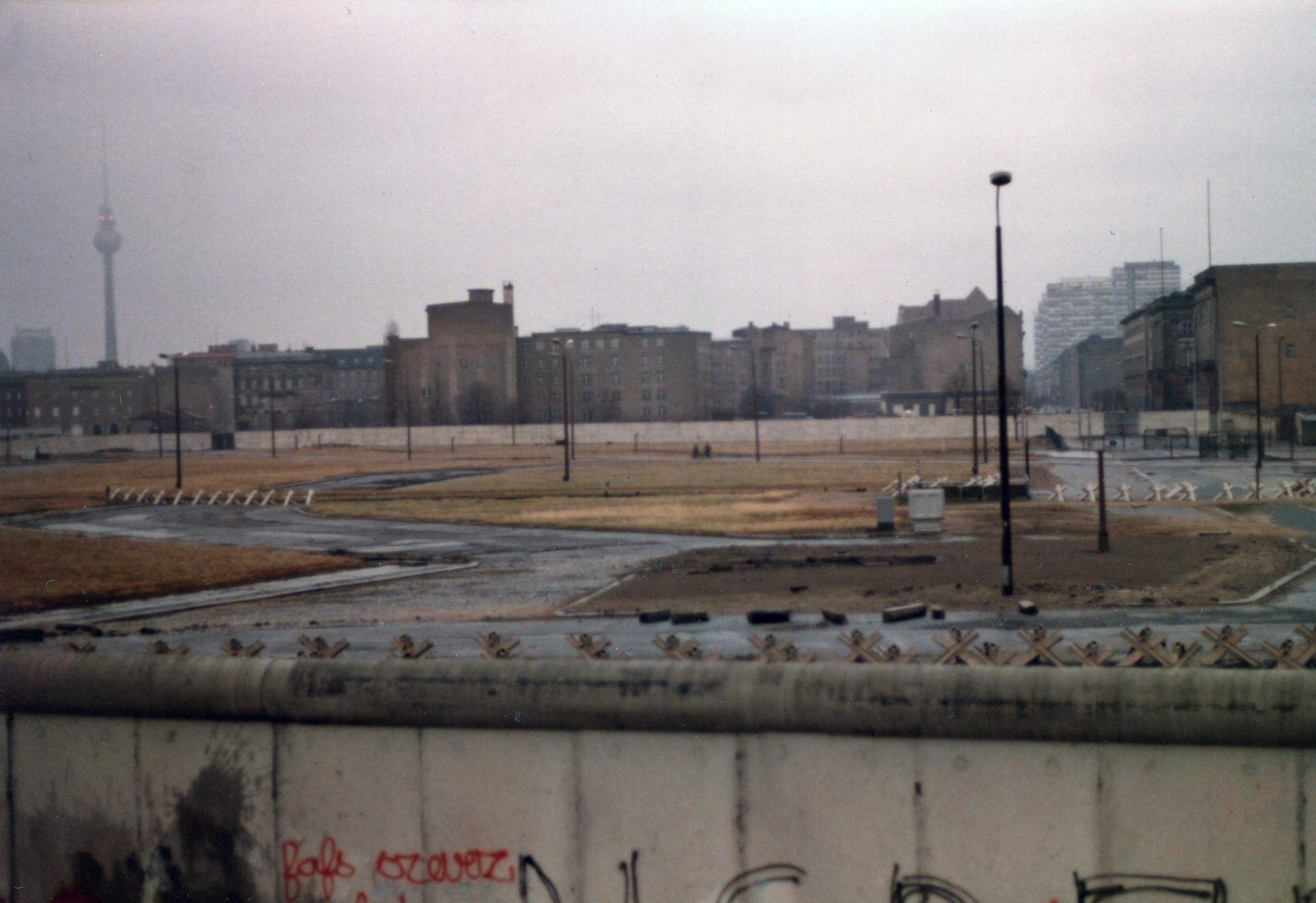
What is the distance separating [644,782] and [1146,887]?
147 inches

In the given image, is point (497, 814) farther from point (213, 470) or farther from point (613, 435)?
point (613, 435)

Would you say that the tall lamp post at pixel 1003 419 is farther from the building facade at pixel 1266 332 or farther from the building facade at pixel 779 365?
the building facade at pixel 779 365

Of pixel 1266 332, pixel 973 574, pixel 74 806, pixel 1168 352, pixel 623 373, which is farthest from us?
pixel 623 373

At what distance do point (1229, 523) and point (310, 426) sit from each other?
151 m

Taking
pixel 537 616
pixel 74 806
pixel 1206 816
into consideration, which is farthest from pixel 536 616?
pixel 1206 816

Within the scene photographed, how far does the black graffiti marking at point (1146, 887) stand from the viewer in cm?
789

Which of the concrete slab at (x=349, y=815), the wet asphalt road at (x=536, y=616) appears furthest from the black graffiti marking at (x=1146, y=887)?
the concrete slab at (x=349, y=815)

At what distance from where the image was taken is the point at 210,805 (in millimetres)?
9742

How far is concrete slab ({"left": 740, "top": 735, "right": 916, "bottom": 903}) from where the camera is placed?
→ 27.5 ft

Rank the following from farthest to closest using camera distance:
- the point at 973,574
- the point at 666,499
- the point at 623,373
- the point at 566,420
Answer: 1. the point at 623,373
2. the point at 566,420
3. the point at 666,499
4. the point at 973,574

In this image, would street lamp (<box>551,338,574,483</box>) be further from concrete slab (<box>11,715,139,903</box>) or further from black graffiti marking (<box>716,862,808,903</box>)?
black graffiti marking (<box>716,862,808,903</box>)

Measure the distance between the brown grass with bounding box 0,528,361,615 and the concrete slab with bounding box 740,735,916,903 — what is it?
2107 centimetres

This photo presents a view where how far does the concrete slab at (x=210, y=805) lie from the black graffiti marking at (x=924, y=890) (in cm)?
519

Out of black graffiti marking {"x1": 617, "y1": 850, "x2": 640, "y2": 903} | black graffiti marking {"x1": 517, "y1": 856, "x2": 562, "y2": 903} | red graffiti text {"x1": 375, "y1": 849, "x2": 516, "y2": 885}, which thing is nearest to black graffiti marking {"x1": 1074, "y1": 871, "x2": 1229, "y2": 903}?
black graffiti marking {"x1": 617, "y1": 850, "x2": 640, "y2": 903}
